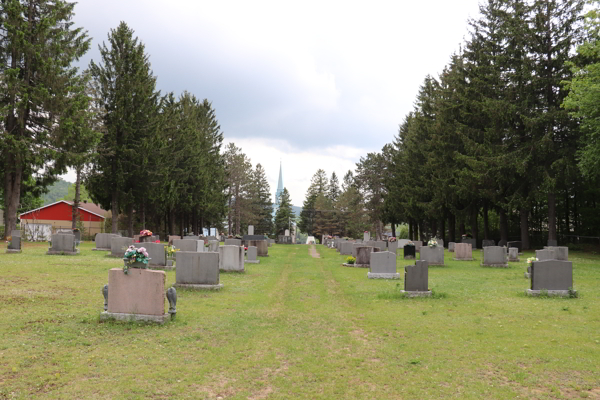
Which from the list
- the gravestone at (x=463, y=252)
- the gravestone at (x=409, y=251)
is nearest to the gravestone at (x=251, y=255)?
the gravestone at (x=409, y=251)

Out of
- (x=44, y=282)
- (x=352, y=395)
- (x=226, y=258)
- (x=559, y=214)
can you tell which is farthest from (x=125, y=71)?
(x=559, y=214)

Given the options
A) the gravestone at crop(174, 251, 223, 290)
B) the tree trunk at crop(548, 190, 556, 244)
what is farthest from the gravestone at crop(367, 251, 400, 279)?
the tree trunk at crop(548, 190, 556, 244)

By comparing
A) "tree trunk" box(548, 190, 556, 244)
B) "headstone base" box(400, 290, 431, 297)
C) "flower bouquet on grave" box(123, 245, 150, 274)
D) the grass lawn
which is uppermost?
"tree trunk" box(548, 190, 556, 244)

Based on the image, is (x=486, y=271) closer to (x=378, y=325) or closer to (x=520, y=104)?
(x=378, y=325)

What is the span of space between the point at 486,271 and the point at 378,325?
11864mm

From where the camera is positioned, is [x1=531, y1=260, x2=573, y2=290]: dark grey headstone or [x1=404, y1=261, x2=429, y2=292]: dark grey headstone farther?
[x1=404, y1=261, x2=429, y2=292]: dark grey headstone

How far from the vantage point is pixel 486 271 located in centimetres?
1878

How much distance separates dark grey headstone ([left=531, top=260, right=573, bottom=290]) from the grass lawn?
524mm

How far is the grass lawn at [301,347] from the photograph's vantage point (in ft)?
17.2

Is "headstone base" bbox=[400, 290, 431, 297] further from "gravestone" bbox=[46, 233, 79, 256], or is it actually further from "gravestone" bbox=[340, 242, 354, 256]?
"gravestone" bbox=[340, 242, 354, 256]

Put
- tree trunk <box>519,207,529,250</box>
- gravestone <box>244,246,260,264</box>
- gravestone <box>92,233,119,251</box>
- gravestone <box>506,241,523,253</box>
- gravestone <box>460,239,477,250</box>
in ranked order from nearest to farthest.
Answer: gravestone <box>244,246,260,264</box>
gravestone <box>92,233,119,251</box>
gravestone <box>506,241,523,253</box>
tree trunk <box>519,207,529,250</box>
gravestone <box>460,239,477,250</box>

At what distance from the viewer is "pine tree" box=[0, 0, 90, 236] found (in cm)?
2466

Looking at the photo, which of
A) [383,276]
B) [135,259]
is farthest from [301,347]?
[383,276]

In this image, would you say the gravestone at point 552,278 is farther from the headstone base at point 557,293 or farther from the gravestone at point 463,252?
the gravestone at point 463,252
